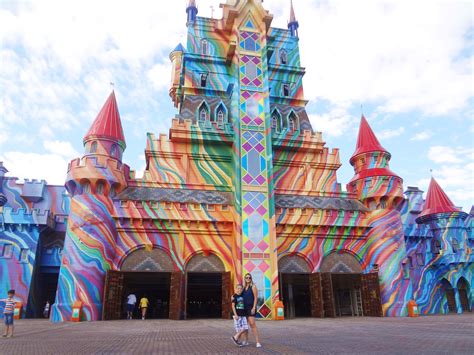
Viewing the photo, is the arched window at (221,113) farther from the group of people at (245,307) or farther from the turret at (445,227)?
the group of people at (245,307)

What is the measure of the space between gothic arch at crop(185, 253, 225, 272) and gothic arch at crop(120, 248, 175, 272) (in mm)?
1060

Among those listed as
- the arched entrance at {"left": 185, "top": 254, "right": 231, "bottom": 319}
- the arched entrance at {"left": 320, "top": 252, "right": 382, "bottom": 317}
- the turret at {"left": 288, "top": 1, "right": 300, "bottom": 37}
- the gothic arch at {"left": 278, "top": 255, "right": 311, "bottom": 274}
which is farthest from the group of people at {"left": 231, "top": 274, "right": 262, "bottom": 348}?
the turret at {"left": 288, "top": 1, "right": 300, "bottom": 37}

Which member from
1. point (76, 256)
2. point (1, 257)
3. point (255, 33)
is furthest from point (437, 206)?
point (1, 257)

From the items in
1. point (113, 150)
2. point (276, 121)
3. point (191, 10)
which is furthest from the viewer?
point (191, 10)

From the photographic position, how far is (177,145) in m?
24.6

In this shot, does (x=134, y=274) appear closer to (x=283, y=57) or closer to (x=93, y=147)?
(x=93, y=147)

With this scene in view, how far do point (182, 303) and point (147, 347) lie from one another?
40.1 ft

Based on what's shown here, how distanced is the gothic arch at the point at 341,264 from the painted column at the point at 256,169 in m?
3.96

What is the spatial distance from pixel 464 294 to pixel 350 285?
11445mm

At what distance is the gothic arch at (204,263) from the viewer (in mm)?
20828

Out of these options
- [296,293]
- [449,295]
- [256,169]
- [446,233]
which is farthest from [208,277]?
[449,295]

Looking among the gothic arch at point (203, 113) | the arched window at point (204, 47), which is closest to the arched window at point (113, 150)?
the gothic arch at point (203, 113)

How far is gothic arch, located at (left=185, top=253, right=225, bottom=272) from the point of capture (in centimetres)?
2083

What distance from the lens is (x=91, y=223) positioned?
20.0m
